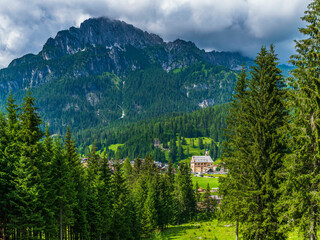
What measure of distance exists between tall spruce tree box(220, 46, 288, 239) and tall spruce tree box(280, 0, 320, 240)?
1583 mm

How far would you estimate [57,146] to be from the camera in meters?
27.8

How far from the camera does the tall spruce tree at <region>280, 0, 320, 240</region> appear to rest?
1323 cm

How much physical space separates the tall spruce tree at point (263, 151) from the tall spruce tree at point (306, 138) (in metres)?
1.58

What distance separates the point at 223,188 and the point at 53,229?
1843 centimetres

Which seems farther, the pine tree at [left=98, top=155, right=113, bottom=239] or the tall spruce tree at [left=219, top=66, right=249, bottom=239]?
the pine tree at [left=98, top=155, right=113, bottom=239]

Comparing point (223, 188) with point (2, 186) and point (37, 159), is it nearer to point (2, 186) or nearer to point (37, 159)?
point (37, 159)

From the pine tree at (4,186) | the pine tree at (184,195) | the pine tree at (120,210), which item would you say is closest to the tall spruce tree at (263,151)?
the pine tree at (4,186)

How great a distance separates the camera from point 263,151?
56.9 ft

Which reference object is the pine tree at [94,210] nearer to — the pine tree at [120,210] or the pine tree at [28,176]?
the pine tree at [120,210]

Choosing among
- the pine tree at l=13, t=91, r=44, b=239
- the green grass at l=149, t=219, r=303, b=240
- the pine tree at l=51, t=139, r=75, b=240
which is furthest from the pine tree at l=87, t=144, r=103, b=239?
the pine tree at l=13, t=91, r=44, b=239

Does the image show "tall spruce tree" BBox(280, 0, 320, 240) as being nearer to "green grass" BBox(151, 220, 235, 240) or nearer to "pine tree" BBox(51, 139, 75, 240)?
"green grass" BBox(151, 220, 235, 240)

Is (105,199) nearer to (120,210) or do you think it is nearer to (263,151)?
→ (120,210)

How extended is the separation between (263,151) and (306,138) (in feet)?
13.6

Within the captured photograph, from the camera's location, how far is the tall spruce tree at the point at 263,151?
54.2ft
